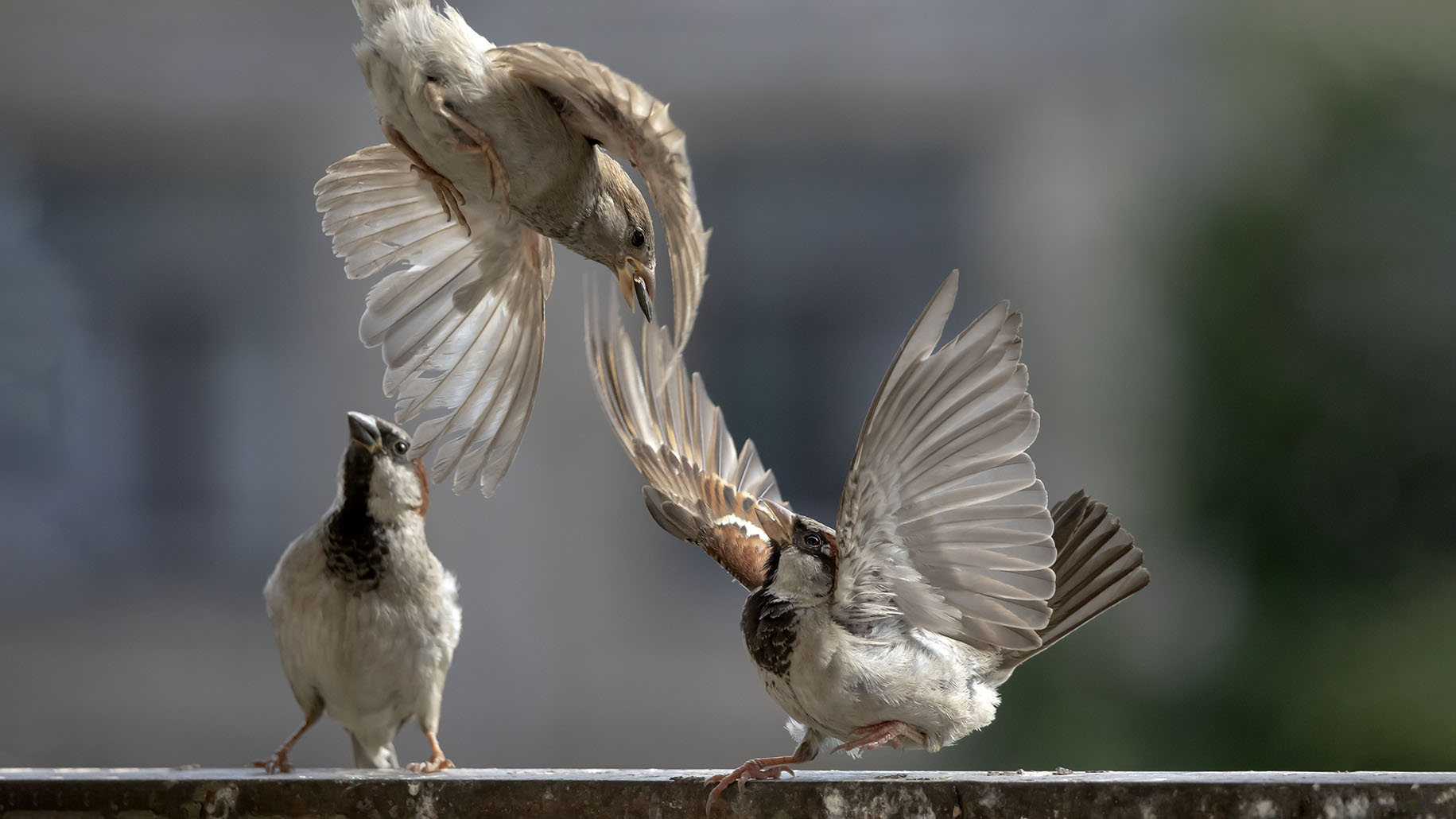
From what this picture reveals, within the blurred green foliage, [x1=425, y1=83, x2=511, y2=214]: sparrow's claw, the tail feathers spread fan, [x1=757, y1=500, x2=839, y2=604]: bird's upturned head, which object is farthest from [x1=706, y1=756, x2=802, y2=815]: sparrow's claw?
the blurred green foliage

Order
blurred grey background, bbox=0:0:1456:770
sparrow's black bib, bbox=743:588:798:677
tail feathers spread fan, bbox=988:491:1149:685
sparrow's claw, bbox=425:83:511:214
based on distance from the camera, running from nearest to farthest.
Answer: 1. sparrow's claw, bbox=425:83:511:214
2. sparrow's black bib, bbox=743:588:798:677
3. tail feathers spread fan, bbox=988:491:1149:685
4. blurred grey background, bbox=0:0:1456:770

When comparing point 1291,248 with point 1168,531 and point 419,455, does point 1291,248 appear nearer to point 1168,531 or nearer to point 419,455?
point 1168,531

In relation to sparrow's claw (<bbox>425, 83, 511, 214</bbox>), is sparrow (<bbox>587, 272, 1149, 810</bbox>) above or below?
below

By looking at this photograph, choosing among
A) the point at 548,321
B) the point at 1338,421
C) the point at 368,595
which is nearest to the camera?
the point at 368,595

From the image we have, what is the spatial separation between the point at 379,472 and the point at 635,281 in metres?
0.60

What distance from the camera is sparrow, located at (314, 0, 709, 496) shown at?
1041 millimetres

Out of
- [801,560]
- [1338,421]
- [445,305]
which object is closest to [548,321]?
[1338,421]

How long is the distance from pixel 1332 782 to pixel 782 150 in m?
3.36

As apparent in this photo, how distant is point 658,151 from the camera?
1.01 metres

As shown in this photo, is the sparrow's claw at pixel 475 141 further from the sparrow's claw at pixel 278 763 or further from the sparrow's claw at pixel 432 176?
the sparrow's claw at pixel 278 763

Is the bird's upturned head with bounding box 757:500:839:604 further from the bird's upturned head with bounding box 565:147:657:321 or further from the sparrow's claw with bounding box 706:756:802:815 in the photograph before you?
the bird's upturned head with bounding box 565:147:657:321

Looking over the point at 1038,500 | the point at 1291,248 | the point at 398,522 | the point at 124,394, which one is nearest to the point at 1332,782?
the point at 1038,500

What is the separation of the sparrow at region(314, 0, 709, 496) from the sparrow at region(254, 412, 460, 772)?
1.10 ft

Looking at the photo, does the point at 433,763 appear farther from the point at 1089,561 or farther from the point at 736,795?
the point at 1089,561
